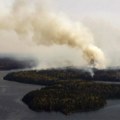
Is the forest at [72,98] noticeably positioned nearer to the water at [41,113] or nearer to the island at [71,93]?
the island at [71,93]

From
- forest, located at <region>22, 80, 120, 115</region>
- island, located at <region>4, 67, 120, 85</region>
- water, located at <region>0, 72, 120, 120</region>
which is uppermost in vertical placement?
island, located at <region>4, 67, 120, 85</region>

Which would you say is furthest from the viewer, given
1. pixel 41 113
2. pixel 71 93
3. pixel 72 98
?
pixel 71 93

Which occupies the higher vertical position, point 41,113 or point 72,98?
point 72,98

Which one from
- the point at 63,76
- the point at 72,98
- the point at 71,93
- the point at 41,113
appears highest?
the point at 63,76

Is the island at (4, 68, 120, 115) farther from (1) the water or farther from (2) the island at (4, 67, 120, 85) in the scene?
(1) the water

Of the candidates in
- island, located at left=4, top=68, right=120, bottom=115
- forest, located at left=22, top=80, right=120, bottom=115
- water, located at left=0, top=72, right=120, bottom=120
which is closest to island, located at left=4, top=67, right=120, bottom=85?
island, located at left=4, top=68, right=120, bottom=115

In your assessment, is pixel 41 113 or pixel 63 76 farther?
pixel 63 76

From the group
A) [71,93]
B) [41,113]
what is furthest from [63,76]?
[41,113]

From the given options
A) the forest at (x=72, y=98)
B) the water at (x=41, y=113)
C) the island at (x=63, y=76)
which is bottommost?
the water at (x=41, y=113)

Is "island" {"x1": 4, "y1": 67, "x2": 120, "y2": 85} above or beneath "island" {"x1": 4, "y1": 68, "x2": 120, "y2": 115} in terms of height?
above

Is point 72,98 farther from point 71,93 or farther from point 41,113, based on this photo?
point 41,113

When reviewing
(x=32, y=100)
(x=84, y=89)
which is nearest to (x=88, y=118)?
(x=32, y=100)

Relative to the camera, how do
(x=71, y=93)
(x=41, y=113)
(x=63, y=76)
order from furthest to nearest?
(x=63, y=76) < (x=71, y=93) < (x=41, y=113)

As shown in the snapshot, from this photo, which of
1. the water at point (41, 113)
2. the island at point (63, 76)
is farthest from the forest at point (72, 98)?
the island at point (63, 76)
